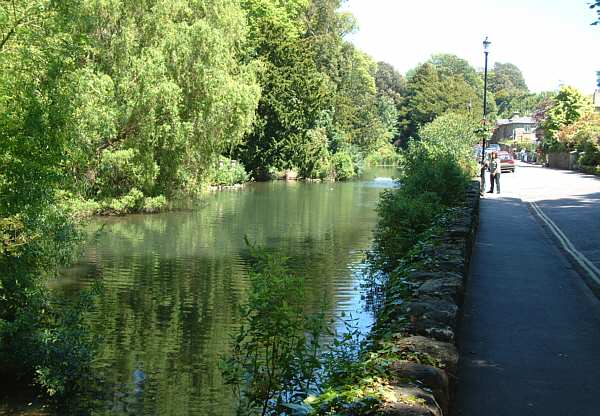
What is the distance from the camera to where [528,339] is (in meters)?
8.04

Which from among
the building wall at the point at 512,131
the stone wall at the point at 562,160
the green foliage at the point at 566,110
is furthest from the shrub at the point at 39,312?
the building wall at the point at 512,131

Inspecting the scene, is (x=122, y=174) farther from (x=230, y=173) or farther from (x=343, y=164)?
(x=343, y=164)

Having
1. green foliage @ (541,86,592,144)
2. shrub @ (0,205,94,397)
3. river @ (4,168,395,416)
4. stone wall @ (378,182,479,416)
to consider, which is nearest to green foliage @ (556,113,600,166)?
green foliage @ (541,86,592,144)

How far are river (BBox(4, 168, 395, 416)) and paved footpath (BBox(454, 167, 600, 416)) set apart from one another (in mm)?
2798

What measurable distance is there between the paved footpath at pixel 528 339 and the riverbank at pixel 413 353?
581 mm

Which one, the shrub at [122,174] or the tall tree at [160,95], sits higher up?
the tall tree at [160,95]

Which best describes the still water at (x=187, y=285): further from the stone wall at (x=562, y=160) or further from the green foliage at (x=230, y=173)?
the stone wall at (x=562, y=160)

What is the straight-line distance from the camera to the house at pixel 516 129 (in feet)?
463

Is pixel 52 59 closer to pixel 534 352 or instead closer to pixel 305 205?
pixel 534 352

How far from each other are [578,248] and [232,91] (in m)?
20.1

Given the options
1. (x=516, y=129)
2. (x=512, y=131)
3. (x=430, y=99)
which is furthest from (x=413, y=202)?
→ (x=512, y=131)

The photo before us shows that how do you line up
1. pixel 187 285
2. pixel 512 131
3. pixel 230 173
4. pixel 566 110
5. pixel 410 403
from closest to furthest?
pixel 410 403, pixel 187 285, pixel 230 173, pixel 566 110, pixel 512 131

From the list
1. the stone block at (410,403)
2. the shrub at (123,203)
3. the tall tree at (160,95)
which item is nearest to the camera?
the stone block at (410,403)

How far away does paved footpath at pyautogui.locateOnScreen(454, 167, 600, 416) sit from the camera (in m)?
6.04
